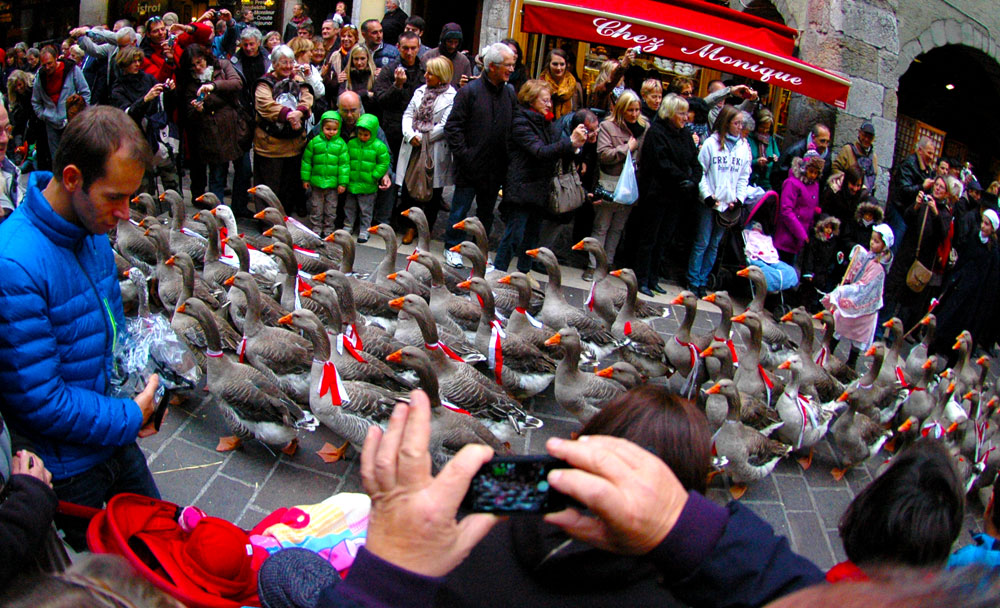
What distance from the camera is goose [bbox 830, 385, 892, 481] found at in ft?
20.6

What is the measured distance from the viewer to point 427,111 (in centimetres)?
923

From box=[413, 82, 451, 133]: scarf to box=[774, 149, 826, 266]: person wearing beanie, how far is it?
482 cm

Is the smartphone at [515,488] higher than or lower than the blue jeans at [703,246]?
higher

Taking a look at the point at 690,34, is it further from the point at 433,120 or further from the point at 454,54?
the point at 433,120

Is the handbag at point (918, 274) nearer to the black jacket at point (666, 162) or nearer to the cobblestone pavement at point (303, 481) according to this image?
the black jacket at point (666, 162)

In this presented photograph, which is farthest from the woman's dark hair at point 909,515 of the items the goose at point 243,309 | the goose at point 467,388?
the goose at point 243,309

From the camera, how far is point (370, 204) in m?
9.61

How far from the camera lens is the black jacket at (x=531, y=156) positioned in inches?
334

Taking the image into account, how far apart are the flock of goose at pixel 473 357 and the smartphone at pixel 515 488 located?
3.49 meters

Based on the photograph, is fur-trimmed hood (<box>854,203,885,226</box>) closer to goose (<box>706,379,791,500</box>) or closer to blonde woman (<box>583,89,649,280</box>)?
blonde woman (<box>583,89,649,280</box>)

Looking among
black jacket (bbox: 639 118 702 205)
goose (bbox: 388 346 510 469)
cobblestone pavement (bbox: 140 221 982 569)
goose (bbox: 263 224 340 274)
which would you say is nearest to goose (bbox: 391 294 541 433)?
goose (bbox: 388 346 510 469)

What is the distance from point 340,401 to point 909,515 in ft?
11.9

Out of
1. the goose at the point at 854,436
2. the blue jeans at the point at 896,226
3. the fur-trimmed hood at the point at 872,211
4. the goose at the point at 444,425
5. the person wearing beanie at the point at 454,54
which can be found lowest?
the goose at the point at 854,436

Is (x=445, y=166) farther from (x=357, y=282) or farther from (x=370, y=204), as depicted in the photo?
(x=357, y=282)
